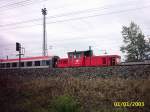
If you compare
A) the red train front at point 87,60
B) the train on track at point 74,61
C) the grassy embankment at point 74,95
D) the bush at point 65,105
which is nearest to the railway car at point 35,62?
the train on track at point 74,61

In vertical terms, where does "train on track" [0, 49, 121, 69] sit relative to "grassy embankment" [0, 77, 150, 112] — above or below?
above

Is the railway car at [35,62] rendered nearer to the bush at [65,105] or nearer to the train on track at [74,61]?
the train on track at [74,61]

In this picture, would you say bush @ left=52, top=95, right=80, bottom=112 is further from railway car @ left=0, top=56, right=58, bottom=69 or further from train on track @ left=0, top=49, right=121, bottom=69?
railway car @ left=0, top=56, right=58, bottom=69

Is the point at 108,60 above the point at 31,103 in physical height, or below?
above

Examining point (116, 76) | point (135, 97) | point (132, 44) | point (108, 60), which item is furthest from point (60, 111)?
point (132, 44)

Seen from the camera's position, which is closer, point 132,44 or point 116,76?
point 116,76

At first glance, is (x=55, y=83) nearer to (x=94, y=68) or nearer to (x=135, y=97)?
(x=94, y=68)

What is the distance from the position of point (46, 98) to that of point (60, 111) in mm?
3730

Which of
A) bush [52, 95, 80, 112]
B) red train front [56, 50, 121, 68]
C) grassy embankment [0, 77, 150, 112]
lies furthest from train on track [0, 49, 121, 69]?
bush [52, 95, 80, 112]

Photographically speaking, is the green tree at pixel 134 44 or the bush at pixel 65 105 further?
the green tree at pixel 134 44

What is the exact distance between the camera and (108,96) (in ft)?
67.9

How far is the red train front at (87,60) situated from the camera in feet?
98.6

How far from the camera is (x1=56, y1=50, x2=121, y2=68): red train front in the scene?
30.0 meters

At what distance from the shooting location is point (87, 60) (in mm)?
31484
